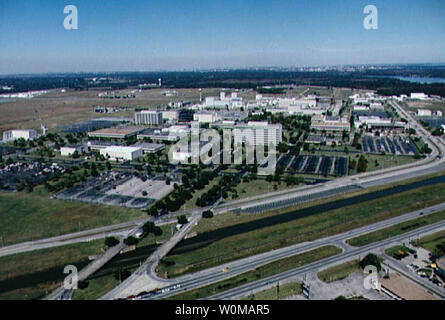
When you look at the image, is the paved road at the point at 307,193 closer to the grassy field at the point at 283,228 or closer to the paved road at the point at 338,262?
the grassy field at the point at 283,228

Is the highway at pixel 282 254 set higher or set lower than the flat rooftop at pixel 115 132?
lower

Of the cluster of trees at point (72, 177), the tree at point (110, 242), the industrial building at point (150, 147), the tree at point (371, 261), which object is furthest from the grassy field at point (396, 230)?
the industrial building at point (150, 147)

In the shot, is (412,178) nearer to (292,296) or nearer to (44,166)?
(292,296)

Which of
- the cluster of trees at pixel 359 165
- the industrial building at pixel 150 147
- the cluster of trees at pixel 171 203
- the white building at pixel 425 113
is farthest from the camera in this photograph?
the white building at pixel 425 113

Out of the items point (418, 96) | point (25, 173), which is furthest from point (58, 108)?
point (418, 96)

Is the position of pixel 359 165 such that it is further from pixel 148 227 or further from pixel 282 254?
pixel 148 227

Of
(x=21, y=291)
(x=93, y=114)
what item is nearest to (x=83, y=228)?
(x=21, y=291)

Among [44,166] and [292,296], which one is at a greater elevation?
[44,166]
